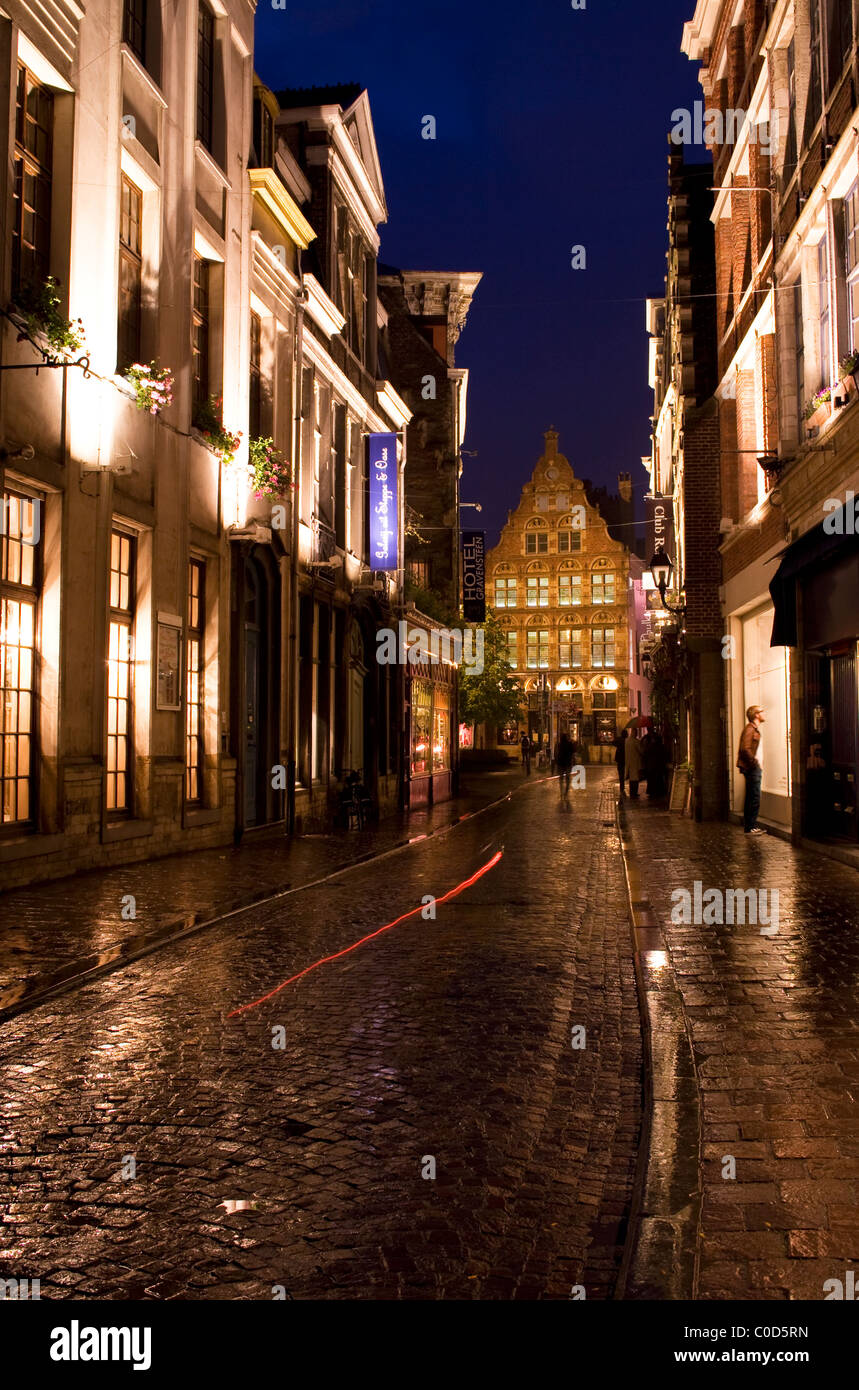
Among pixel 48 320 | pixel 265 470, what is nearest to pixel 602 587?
pixel 265 470

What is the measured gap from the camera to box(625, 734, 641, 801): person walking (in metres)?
29.9

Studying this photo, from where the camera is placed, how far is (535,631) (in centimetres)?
7819

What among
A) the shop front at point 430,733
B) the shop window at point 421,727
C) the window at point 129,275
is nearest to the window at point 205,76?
the window at point 129,275

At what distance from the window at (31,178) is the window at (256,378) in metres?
6.48

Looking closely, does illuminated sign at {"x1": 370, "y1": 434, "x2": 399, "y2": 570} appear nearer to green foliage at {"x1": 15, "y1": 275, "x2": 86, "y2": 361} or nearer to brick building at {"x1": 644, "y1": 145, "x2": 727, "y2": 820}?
brick building at {"x1": 644, "y1": 145, "x2": 727, "y2": 820}

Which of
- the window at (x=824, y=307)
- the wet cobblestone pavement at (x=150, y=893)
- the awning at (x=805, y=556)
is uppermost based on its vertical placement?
the window at (x=824, y=307)

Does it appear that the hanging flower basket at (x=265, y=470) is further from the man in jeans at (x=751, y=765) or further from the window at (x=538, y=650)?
the window at (x=538, y=650)

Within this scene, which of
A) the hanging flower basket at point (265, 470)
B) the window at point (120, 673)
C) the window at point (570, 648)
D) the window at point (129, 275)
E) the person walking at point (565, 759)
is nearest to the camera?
the window at point (120, 673)

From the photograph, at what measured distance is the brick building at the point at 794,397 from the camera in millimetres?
12766

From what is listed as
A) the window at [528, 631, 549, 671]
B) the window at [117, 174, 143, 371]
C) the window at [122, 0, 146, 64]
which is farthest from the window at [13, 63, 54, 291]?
the window at [528, 631, 549, 671]

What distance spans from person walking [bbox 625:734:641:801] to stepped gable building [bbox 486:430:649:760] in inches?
1764

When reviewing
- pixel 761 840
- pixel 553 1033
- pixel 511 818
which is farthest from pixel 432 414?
pixel 553 1033

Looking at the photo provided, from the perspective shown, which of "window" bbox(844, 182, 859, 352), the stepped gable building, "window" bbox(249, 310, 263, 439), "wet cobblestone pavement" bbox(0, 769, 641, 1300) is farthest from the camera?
the stepped gable building
